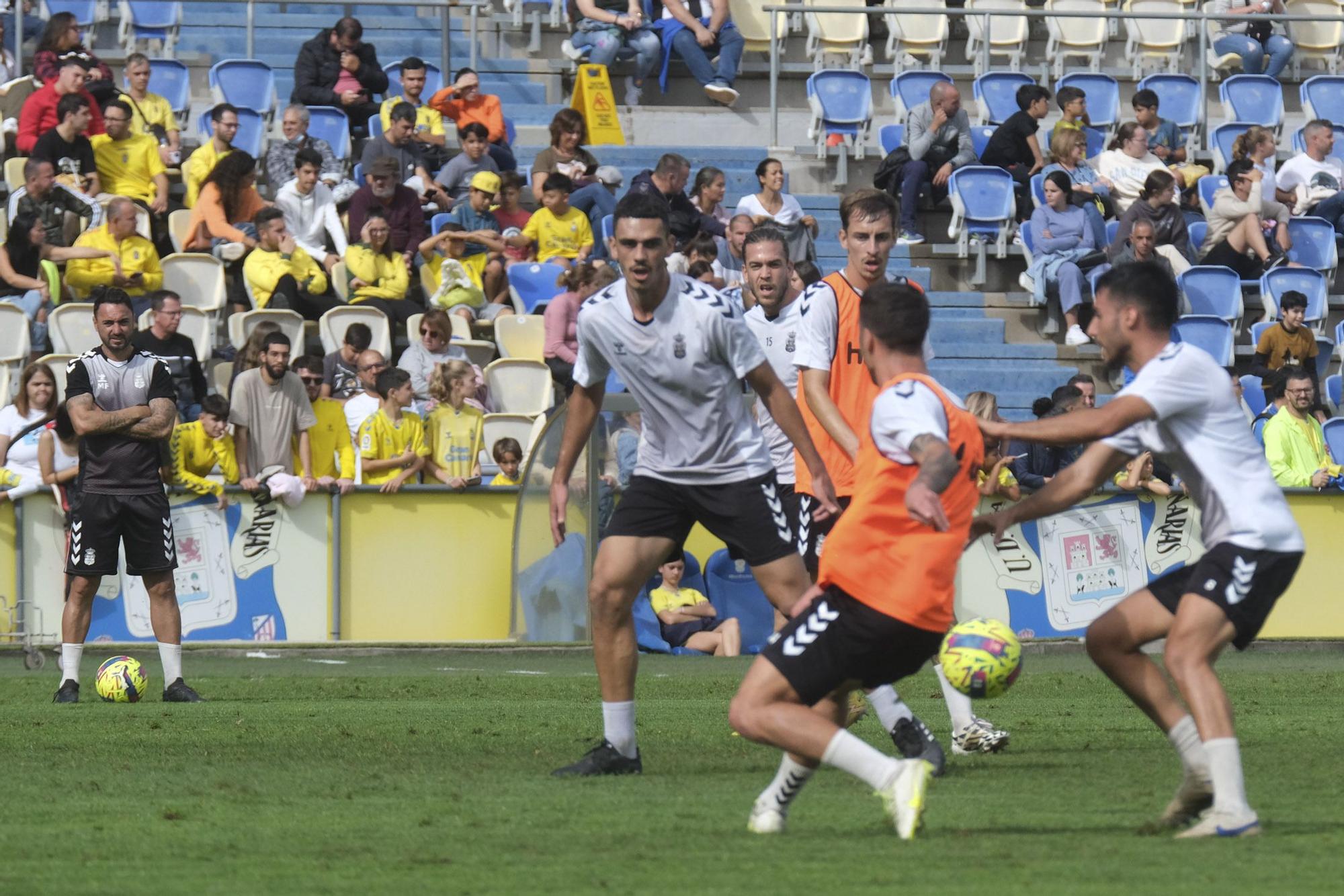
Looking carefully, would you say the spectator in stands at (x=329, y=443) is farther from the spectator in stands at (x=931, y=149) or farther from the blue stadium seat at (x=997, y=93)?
the blue stadium seat at (x=997, y=93)

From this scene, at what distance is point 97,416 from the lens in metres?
11.9

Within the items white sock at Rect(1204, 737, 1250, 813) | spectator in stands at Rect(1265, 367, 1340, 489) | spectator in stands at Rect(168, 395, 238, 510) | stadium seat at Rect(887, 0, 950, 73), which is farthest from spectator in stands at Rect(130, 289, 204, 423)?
white sock at Rect(1204, 737, 1250, 813)

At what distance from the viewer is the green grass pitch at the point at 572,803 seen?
5.72 meters

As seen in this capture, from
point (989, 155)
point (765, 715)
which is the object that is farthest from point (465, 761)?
point (989, 155)

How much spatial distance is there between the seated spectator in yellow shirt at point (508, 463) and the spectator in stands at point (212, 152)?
470cm

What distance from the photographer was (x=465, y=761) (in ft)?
29.0

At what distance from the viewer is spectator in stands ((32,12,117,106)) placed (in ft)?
65.9

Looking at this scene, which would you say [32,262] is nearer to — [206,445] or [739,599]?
[206,445]

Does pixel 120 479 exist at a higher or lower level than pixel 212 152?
lower

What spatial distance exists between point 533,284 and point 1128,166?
6839 millimetres

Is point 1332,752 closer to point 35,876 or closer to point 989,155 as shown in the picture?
point 35,876

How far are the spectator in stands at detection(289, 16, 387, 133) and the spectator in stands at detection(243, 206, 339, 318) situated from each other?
2830 mm

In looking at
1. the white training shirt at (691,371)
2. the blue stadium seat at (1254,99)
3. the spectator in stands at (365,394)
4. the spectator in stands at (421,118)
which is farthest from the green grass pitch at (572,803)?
the blue stadium seat at (1254,99)

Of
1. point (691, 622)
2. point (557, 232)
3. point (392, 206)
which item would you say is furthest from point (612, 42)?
point (691, 622)
